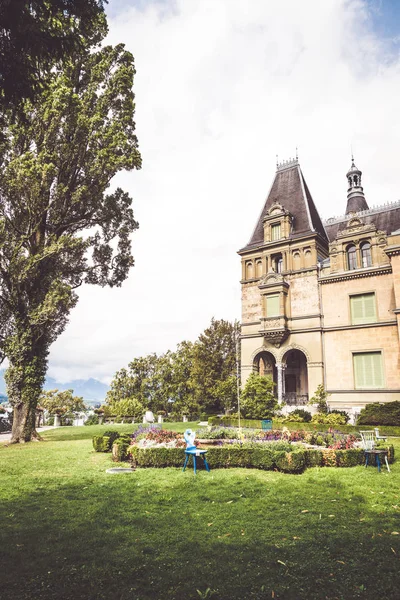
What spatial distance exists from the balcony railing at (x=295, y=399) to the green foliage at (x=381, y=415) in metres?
8.56

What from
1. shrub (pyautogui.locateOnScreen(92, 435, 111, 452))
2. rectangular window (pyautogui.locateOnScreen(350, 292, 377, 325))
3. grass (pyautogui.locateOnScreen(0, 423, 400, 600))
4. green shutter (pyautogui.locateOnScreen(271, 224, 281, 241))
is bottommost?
grass (pyautogui.locateOnScreen(0, 423, 400, 600))

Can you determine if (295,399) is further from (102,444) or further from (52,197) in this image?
(52,197)

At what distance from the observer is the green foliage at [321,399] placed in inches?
1271

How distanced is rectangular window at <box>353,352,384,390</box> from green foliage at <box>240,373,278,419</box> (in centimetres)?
741

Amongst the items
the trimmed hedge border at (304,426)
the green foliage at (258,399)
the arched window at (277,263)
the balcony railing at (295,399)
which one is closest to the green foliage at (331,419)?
the trimmed hedge border at (304,426)

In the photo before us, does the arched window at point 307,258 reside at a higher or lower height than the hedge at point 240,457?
higher

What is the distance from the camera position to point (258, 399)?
3209 cm

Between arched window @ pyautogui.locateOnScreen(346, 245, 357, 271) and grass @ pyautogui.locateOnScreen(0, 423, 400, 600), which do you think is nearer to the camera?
grass @ pyautogui.locateOnScreen(0, 423, 400, 600)

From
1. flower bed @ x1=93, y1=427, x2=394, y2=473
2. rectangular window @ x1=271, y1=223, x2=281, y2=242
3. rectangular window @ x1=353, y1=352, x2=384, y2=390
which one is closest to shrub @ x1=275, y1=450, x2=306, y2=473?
flower bed @ x1=93, y1=427, x2=394, y2=473

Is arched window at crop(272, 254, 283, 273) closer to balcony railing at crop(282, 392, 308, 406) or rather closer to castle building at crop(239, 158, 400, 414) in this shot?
castle building at crop(239, 158, 400, 414)

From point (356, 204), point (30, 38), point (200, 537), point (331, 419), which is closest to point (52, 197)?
point (30, 38)

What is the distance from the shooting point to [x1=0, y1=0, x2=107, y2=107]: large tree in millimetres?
5891

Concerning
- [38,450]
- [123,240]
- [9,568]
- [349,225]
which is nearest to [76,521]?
[9,568]

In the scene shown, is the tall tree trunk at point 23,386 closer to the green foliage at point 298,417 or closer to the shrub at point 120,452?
the shrub at point 120,452
